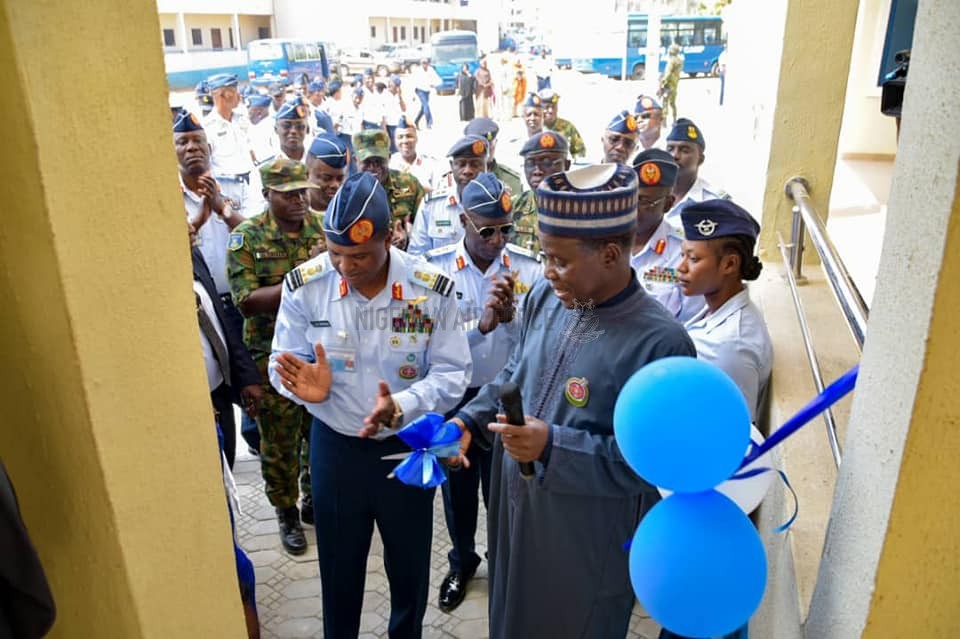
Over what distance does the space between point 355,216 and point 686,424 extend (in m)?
1.67

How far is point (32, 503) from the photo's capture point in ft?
5.83

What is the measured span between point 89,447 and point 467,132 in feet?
17.0

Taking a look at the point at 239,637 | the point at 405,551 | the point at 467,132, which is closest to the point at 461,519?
the point at 405,551

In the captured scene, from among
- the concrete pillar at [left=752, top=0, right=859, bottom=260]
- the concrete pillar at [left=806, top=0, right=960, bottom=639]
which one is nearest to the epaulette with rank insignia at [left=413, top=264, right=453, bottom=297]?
the concrete pillar at [left=806, top=0, right=960, bottom=639]

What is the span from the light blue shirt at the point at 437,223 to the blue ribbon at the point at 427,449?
2.63 m

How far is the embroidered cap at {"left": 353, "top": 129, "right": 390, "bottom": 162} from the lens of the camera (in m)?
5.41

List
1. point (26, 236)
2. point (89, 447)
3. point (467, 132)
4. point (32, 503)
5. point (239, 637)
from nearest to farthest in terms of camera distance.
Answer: point (26, 236)
point (89, 447)
point (32, 503)
point (239, 637)
point (467, 132)

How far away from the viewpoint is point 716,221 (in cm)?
284

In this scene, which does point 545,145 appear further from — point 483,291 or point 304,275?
point 304,275

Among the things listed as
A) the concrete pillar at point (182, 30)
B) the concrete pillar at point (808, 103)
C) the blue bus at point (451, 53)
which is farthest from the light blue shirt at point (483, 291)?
the concrete pillar at point (182, 30)

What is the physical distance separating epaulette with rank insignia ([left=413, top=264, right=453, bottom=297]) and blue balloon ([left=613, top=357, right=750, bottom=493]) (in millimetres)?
1578

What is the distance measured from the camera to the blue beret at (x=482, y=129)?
6.45 m

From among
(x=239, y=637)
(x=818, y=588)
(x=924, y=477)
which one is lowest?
(x=239, y=637)

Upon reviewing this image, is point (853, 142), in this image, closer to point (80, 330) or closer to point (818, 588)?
point (818, 588)
